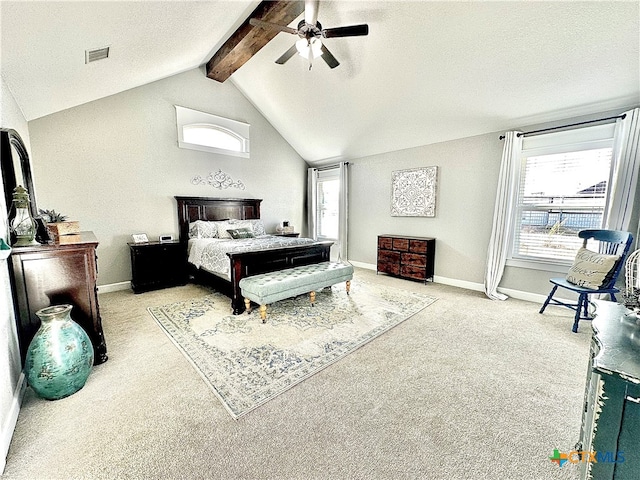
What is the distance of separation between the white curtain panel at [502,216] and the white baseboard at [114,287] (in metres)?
5.70

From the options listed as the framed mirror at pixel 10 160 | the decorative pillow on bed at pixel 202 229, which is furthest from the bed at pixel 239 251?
the framed mirror at pixel 10 160

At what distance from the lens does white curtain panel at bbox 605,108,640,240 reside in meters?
2.85

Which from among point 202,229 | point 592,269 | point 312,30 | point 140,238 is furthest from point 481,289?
point 140,238

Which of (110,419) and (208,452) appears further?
(110,419)

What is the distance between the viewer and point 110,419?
162 cm

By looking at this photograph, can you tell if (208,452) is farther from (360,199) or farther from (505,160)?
(360,199)

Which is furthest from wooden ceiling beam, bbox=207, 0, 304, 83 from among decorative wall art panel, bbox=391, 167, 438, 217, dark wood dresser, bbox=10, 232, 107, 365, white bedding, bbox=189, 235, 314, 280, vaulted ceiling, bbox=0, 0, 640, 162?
dark wood dresser, bbox=10, 232, 107, 365

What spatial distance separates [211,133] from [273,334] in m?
4.34

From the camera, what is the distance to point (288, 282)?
121 inches

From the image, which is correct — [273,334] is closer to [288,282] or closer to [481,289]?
[288,282]

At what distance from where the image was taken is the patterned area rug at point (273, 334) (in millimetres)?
1961

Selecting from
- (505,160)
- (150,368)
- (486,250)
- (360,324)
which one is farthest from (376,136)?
(150,368)

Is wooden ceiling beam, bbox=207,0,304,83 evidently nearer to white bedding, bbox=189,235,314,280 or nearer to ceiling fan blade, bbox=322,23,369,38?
ceiling fan blade, bbox=322,23,369,38

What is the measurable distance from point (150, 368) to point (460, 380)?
97.4 inches
